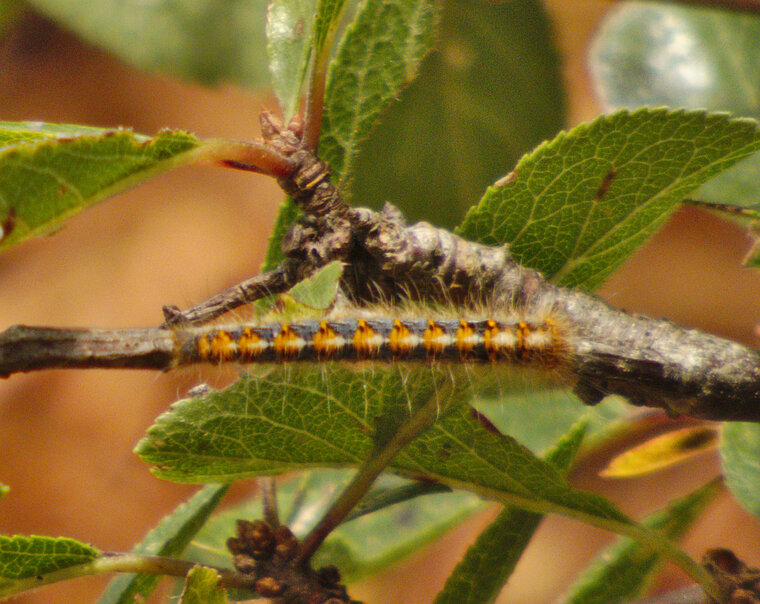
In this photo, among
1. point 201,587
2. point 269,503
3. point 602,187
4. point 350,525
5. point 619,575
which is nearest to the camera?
point 201,587

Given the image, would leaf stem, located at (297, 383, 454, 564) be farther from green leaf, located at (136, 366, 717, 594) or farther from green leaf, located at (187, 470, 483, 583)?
green leaf, located at (187, 470, 483, 583)

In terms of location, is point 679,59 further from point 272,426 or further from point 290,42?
point 272,426

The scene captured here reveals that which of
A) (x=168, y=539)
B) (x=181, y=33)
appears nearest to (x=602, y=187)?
(x=168, y=539)

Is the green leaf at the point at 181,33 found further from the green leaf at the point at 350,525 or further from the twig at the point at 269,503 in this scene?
the twig at the point at 269,503

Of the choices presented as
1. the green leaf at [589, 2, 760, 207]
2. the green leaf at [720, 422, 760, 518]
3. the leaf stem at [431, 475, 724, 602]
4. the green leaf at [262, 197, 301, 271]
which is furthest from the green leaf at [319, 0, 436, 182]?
the green leaf at [589, 2, 760, 207]

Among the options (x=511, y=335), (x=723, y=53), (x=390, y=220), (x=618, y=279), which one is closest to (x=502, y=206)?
(x=390, y=220)

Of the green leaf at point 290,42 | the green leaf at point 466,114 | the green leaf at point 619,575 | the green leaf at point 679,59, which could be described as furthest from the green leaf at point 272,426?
the green leaf at point 679,59
